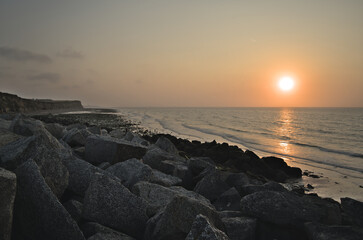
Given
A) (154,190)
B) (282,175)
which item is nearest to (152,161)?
(154,190)

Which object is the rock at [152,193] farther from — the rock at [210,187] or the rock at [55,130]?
the rock at [55,130]

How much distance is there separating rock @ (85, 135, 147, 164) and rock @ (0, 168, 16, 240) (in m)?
3.25

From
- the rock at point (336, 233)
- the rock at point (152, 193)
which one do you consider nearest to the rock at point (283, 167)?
the rock at point (336, 233)

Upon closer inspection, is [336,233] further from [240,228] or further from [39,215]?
[39,215]

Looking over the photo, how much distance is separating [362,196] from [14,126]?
9.97 meters

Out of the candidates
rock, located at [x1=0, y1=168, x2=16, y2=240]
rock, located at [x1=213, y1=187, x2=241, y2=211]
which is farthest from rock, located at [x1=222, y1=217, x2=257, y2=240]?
rock, located at [x1=0, y1=168, x2=16, y2=240]

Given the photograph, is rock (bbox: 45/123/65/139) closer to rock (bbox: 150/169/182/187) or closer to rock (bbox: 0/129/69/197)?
rock (bbox: 150/169/182/187)

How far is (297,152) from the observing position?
52.6 ft

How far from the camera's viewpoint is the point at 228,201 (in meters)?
4.97

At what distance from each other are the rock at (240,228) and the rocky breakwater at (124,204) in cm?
1

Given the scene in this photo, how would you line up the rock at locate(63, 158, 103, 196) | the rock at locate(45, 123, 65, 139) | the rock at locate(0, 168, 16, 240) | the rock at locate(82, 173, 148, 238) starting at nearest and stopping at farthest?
the rock at locate(0, 168, 16, 240) → the rock at locate(82, 173, 148, 238) → the rock at locate(63, 158, 103, 196) → the rock at locate(45, 123, 65, 139)

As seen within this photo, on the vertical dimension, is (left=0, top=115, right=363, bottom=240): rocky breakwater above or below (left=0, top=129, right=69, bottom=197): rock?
below

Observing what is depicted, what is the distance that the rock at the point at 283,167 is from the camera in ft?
32.4

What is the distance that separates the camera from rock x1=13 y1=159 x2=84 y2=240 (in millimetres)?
2334
